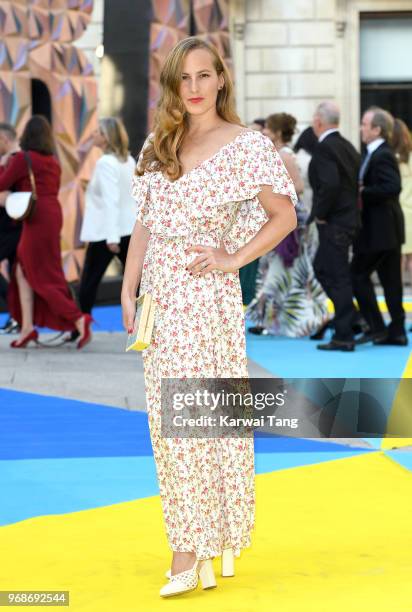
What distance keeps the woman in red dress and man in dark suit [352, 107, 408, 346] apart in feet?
7.68

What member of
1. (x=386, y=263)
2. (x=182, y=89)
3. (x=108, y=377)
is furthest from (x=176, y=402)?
(x=386, y=263)

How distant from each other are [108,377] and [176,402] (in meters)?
5.63

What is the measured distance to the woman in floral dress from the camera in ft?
15.0

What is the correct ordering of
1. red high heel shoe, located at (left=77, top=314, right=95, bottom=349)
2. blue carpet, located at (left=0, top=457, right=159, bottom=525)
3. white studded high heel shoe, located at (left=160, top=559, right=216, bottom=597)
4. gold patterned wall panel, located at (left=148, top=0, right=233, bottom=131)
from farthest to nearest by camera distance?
1. gold patterned wall panel, located at (left=148, top=0, right=233, bottom=131)
2. red high heel shoe, located at (left=77, top=314, right=95, bottom=349)
3. blue carpet, located at (left=0, top=457, right=159, bottom=525)
4. white studded high heel shoe, located at (left=160, top=559, right=216, bottom=597)

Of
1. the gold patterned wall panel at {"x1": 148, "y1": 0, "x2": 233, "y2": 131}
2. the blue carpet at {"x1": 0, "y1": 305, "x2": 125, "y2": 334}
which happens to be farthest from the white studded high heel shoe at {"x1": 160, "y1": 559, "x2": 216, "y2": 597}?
the gold patterned wall panel at {"x1": 148, "y1": 0, "x2": 233, "y2": 131}

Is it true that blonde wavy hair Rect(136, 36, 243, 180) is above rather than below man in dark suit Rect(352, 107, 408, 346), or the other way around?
above

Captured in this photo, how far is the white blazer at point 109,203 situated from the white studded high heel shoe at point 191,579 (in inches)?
302

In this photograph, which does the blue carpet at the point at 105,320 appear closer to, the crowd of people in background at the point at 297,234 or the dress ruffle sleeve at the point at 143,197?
the crowd of people in background at the point at 297,234

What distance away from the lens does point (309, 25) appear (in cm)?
2258

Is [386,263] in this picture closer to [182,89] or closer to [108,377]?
[108,377]

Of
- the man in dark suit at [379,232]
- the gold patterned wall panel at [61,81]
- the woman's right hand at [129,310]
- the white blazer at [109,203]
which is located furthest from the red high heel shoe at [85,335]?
the woman's right hand at [129,310]

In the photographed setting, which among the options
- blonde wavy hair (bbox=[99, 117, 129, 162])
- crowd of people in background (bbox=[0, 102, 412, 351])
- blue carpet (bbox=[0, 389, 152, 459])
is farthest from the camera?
blonde wavy hair (bbox=[99, 117, 129, 162])

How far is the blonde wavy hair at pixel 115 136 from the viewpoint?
12.0 metres

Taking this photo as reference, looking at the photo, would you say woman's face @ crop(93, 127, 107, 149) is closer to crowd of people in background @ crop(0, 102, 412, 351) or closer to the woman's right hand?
crowd of people in background @ crop(0, 102, 412, 351)
